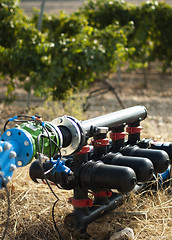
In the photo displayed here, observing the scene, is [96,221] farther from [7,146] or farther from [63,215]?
[7,146]

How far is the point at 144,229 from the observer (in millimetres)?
2305

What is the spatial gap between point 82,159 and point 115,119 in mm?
395

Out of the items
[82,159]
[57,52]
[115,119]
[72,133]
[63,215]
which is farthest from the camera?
[57,52]

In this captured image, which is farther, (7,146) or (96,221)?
(96,221)

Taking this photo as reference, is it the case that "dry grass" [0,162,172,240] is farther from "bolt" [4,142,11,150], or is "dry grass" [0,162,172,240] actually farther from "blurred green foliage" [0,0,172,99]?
"blurred green foliage" [0,0,172,99]

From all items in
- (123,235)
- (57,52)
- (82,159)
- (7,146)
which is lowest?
(123,235)

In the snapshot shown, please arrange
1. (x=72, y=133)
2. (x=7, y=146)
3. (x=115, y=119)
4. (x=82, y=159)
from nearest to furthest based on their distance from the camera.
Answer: (x=7, y=146) < (x=72, y=133) < (x=82, y=159) < (x=115, y=119)

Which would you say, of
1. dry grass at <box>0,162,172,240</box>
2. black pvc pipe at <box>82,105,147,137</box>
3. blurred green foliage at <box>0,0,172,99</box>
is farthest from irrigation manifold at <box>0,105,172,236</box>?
blurred green foliage at <box>0,0,172,99</box>

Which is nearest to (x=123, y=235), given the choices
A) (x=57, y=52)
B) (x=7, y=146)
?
(x=7, y=146)

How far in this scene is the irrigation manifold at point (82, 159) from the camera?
162cm

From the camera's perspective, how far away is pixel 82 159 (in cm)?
206

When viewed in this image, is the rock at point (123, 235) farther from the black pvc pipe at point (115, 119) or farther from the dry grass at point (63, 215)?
the black pvc pipe at point (115, 119)

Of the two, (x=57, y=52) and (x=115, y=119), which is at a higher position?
(x=57, y=52)

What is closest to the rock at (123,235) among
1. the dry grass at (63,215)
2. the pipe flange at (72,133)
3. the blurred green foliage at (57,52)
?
the dry grass at (63,215)
